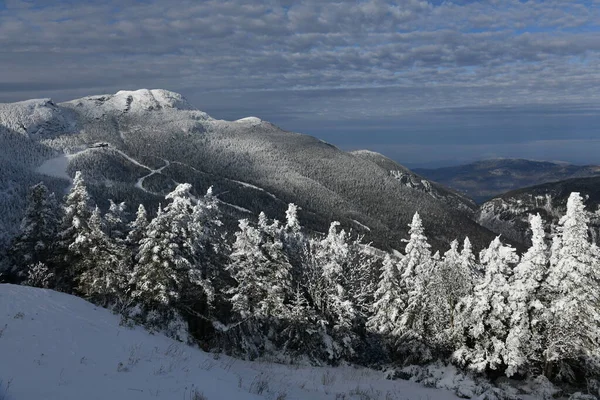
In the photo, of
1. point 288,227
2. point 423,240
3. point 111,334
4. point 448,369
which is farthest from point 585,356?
point 111,334

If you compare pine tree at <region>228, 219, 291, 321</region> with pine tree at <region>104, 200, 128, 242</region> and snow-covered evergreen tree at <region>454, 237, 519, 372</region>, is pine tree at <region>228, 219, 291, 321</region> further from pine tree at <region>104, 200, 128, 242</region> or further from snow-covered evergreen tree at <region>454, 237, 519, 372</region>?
snow-covered evergreen tree at <region>454, 237, 519, 372</region>

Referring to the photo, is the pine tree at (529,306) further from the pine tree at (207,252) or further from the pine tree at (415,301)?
the pine tree at (207,252)

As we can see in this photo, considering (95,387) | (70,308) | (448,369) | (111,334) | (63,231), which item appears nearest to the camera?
(95,387)

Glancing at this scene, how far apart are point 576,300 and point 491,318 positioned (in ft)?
14.5

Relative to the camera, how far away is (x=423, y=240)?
34.1m

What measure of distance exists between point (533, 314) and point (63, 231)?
30.1 meters

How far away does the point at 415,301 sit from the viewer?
31.5 meters

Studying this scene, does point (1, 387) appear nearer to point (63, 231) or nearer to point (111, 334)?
point (111, 334)

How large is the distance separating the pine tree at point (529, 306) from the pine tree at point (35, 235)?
30825mm

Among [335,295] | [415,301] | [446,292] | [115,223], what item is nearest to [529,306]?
[446,292]

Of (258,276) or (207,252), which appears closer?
(258,276)

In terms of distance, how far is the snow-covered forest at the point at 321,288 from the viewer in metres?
23.6

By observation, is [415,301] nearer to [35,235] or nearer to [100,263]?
[100,263]

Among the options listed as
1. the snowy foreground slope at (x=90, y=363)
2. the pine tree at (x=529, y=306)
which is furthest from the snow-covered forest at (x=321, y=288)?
the snowy foreground slope at (x=90, y=363)
